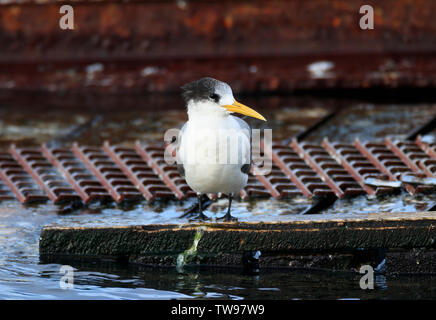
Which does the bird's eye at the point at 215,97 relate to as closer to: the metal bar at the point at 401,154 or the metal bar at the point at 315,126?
the metal bar at the point at 401,154

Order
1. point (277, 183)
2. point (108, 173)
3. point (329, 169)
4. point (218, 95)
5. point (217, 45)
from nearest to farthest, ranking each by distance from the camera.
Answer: point (218, 95), point (277, 183), point (329, 169), point (108, 173), point (217, 45)

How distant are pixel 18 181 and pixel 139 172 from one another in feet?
2.48

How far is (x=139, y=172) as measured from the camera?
5.22 meters

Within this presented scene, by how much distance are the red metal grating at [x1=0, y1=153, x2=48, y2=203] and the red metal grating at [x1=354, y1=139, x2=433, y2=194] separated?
205cm

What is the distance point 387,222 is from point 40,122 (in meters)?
4.11

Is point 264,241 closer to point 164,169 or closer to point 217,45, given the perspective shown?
point 164,169

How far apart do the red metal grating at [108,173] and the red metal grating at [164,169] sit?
0.21 metres

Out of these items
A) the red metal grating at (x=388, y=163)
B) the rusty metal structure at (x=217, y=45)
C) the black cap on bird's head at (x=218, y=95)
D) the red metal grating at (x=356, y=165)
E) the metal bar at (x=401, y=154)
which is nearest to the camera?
the black cap on bird's head at (x=218, y=95)

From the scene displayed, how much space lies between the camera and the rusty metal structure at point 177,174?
4840 millimetres

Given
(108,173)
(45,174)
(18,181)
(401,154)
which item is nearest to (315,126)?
(401,154)

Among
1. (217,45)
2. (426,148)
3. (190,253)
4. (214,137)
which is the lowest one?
(190,253)

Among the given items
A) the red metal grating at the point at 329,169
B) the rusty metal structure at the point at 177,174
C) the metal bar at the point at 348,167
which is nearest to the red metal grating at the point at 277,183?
the rusty metal structure at the point at 177,174

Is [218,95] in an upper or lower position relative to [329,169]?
upper
